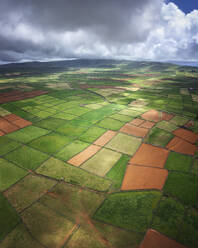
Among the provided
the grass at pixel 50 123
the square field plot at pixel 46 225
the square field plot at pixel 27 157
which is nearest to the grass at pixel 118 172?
the square field plot at pixel 46 225

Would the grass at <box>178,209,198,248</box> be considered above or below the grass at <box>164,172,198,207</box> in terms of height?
below

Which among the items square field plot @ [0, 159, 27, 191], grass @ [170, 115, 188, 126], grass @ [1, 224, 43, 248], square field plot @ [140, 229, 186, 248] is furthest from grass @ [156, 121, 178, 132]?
grass @ [1, 224, 43, 248]

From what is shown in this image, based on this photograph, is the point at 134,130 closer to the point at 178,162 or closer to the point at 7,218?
the point at 178,162

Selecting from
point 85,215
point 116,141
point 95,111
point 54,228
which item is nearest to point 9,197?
point 54,228

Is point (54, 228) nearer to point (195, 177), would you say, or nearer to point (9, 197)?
point (9, 197)

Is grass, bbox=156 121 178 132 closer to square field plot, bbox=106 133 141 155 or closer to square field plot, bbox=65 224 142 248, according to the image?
square field plot, bbox=106 133 141 155

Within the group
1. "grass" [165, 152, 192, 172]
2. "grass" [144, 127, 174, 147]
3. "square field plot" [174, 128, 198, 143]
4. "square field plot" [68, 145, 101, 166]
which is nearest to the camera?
"grass" [165, 152, 192, 172]
